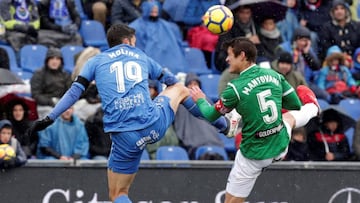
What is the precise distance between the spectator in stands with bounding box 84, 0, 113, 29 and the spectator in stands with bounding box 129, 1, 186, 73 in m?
0.90

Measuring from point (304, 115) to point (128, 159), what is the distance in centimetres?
190

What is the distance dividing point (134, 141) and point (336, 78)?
628cm

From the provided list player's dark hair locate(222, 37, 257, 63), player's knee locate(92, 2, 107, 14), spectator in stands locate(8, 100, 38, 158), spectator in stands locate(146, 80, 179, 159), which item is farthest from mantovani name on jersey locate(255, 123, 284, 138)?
player's knee locate(92, 2, 107, 14)

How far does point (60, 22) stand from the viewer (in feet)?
56.3

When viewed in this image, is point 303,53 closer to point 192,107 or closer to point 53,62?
point 53,62

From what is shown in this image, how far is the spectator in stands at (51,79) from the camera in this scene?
1548 centimetres

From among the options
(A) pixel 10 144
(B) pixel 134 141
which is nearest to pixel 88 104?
(A) pixel 10 144

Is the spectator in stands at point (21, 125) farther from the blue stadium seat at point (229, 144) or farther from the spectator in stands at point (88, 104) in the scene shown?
the blue stadium seat at point (229, 144)

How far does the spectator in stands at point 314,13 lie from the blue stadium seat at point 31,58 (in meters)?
4.26

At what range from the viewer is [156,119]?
1159cm

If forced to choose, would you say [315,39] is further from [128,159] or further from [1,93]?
[128,159]

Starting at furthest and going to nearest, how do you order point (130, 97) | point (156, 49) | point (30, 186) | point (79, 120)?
point (156, 49) < point (79, 120) < point (30, 186) < point (130, 97)

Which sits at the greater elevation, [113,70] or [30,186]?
[113,70]

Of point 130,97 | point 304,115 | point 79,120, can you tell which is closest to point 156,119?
point 130,97
